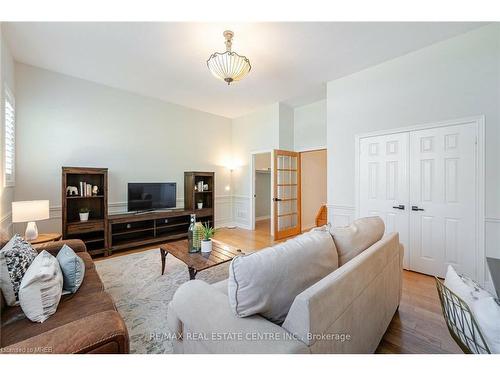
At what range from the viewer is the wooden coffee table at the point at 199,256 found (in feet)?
7.07

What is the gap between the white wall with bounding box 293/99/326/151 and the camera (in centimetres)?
466

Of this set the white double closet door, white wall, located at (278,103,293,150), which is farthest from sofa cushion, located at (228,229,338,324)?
white wall, located at (278,103,293,150)

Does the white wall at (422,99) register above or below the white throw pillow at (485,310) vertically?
above

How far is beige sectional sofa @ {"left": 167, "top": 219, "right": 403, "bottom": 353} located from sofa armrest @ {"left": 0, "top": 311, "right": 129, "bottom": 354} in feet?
0.95

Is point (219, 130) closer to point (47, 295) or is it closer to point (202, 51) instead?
point (202, 51)

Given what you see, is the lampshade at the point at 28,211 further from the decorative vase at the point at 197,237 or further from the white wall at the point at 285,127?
the white wall at the point at 285,127

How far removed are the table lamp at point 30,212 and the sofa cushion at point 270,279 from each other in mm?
2749

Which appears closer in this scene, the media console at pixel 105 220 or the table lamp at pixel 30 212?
the table lamp at pixel 30 212

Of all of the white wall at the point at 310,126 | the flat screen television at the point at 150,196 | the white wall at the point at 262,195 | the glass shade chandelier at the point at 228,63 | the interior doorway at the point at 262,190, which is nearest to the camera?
the glass shade chandelier at the point at 228,63

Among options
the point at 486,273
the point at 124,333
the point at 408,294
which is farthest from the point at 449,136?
the point at 124,333

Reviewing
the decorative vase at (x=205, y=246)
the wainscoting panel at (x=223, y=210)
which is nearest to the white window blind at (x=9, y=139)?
the decorative vase at (x=205, y=246)

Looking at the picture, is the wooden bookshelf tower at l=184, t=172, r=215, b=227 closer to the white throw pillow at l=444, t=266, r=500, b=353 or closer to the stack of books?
the stack of books

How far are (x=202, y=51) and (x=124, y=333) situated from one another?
3.06m

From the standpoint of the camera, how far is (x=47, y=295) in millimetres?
1257
